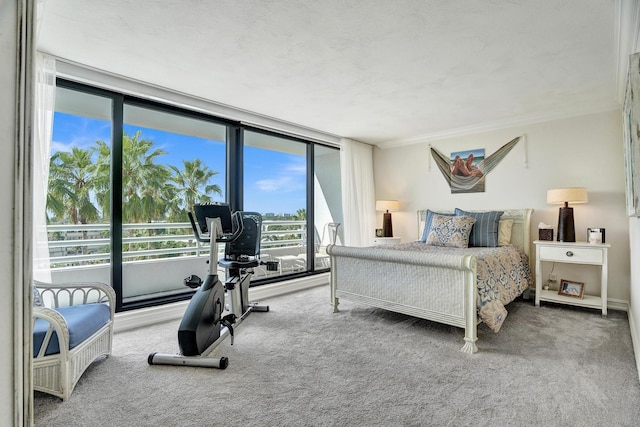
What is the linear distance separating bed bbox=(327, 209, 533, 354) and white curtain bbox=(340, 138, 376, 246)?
1.42m

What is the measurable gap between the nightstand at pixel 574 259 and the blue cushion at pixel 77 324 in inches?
162

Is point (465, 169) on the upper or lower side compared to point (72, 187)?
upper

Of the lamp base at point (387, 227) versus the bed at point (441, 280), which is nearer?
the bed at point (441, 280)

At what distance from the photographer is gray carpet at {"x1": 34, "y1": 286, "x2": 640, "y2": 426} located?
159 centimetres

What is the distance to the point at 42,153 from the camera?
2.36 m

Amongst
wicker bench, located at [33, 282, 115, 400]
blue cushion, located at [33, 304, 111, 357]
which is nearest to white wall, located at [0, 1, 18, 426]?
wicker bench, located at [33, 282, 115, 400]

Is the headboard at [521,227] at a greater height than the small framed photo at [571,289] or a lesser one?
greater

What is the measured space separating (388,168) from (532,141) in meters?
2.06

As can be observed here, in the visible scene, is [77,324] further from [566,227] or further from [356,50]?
[566,227]

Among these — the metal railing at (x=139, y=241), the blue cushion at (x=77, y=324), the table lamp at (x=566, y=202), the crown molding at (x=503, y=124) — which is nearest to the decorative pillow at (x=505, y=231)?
the table lamp at (x=566, y=202)

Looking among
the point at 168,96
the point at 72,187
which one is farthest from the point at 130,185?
the point at 168,96

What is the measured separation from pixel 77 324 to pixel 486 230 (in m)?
3.93

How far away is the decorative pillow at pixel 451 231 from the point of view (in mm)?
3684

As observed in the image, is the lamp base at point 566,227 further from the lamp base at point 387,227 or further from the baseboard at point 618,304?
the lamp base at point 387,227
